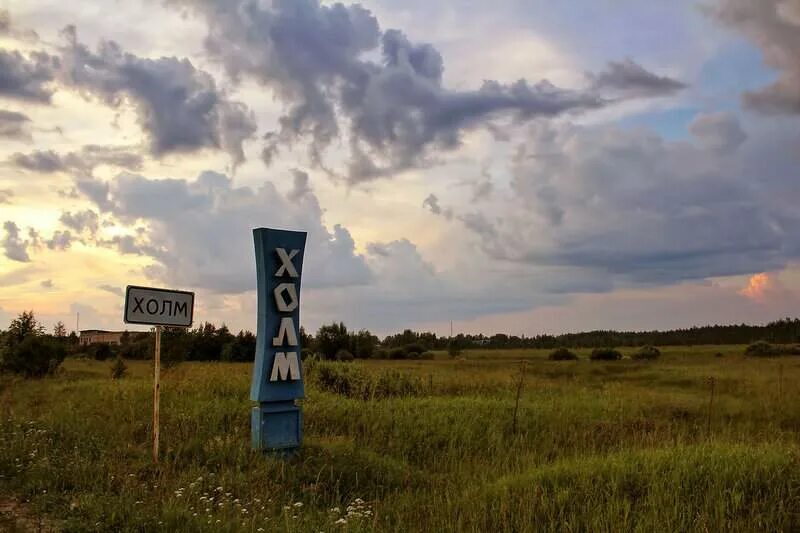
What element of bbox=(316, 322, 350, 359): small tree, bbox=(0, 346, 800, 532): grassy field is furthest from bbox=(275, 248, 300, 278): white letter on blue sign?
bbox=(316, 322, 350, 359): small tree

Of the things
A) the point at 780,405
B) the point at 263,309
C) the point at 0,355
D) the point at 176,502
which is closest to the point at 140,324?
the point at 263,309

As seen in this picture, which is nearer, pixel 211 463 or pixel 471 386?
pixel 211 463

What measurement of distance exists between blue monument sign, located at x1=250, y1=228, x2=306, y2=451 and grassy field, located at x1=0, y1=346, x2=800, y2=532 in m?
0.54

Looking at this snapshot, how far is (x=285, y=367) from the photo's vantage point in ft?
35.9

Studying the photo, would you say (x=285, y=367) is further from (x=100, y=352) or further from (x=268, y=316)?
(x=100, y=352)

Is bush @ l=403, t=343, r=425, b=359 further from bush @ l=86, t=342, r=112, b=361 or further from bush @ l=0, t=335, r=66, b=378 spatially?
bush @ l=0, t=335, r=66, b=378

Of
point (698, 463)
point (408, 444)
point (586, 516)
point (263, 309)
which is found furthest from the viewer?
point (408, 444)

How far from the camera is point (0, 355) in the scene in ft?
88.4

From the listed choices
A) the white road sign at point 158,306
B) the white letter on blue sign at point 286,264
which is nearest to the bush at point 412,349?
the white letter on blue sign at point 286,264

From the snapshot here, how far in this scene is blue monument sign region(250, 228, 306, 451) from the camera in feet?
35.0

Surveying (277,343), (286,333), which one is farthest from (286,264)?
(277,343)

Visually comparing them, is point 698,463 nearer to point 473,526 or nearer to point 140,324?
point 473,526

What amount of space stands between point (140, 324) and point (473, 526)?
18.7 ft

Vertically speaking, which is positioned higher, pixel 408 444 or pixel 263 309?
pixel 263 309
